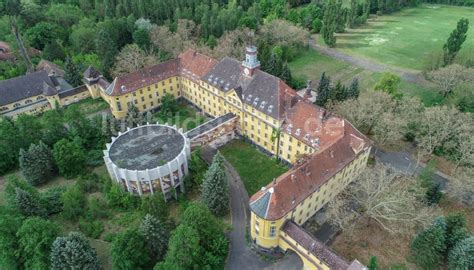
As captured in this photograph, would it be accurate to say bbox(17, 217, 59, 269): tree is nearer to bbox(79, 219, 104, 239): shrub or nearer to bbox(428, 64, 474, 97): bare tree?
bbox(79, 219, 104, 239): shrub

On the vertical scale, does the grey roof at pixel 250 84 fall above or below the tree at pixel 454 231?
above

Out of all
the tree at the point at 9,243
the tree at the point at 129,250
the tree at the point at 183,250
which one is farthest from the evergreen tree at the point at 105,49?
the tree at the point at 183,250

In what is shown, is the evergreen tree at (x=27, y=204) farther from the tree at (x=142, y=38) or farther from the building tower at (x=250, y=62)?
the tree at (x=142, y=38)

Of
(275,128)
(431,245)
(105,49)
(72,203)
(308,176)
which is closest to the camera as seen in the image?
(431,245)

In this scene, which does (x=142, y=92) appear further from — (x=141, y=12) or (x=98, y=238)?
(x=141, y=12)

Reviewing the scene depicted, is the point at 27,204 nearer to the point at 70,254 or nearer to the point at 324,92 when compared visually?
the point at 70,254

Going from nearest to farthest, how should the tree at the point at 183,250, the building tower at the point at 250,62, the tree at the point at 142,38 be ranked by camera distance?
the tree at the point at 183,250, the building tower at the point at 250,62, the tree at the point at 142,38

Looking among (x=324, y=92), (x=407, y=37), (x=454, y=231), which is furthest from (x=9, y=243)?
(x=407, y=37)
